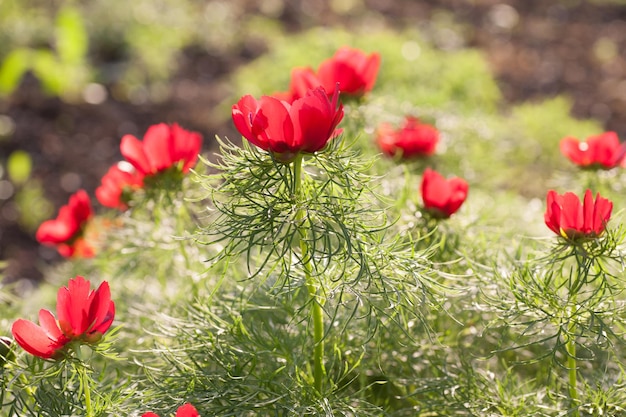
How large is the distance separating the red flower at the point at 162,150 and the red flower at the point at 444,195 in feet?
1.36

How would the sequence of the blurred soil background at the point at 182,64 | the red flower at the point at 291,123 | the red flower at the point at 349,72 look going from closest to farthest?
the red flower at the point at 291,123 < the red flower at the point at 349,72 < the blurred soil background at the point at 182,64

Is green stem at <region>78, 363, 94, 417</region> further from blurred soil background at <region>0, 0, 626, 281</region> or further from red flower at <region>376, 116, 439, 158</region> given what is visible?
blurred soil background at <region>0, 0, 626, 281</region>

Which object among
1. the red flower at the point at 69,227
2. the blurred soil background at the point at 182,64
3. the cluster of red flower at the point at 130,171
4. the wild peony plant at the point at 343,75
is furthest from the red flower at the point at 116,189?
the blurred soil background at the point at 182,64

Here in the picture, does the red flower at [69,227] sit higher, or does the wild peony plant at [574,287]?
the wild peony plant at [574,287]

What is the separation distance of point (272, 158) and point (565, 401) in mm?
635

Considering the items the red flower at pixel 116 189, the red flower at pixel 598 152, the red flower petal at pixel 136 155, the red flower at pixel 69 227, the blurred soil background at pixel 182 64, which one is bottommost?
the blurred soil background at pixel 182 64

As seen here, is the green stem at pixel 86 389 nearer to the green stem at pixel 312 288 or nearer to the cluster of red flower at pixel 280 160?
the cluster of red flower at pixel 280 160

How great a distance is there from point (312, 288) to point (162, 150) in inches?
17.7

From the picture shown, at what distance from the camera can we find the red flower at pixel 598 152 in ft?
4.76

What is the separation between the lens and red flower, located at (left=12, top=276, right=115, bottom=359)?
99 centimetres

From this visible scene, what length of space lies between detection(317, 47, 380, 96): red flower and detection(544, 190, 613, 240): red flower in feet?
1.88

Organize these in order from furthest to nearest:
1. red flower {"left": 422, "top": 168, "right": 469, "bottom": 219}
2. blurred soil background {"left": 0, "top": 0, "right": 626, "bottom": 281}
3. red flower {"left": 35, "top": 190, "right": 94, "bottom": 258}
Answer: blurred soil background {"left": 0, "top": 0, "right": 626, "bottom": 281}
red flower {"left": 35, "top": 190, "right": 94, "bottom": 258}
red flower {"left": 422, "top": 168, "right": 469, "bottom": 219}

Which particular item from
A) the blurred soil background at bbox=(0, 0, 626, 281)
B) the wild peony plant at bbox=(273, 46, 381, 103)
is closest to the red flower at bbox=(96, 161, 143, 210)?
the wild peony plant at bbox=(273, 46, 381, 103)

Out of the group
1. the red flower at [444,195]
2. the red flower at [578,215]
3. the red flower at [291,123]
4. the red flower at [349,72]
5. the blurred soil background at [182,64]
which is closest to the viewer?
the red flower at [291,123]
